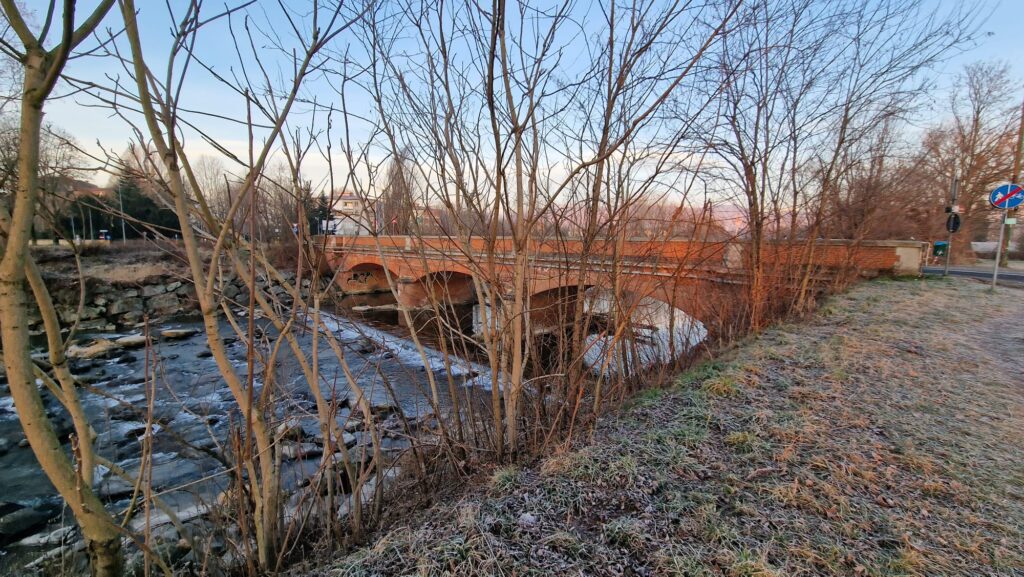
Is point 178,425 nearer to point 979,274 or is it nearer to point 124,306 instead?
point 124,306

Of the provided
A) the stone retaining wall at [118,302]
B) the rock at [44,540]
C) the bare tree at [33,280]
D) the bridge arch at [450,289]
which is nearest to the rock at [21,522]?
the rock at [44,540]

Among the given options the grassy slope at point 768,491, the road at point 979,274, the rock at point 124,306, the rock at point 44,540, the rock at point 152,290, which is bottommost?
the rock at point 44,540

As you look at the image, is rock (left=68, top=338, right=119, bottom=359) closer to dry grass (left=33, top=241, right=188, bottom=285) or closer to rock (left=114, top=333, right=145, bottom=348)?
rock (left=114, top=333, right=145, bottom=348)

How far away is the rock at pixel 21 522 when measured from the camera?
4.12 meters

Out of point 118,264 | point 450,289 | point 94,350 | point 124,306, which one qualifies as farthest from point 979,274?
point 118,264

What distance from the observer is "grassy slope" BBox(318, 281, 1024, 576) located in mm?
1800

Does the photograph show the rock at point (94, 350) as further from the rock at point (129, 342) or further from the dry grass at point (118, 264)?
the dry grass at point (118, 264)

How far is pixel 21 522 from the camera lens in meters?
4.31

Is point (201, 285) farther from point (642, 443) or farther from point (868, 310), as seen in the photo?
point (868, 310)

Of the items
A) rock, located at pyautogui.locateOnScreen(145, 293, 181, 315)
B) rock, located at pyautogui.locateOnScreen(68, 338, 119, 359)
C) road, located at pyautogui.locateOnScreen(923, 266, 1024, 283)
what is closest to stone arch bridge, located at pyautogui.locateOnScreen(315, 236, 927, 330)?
road, located at pyautogui.locateOnScreen(923, 266, 1024, 283)

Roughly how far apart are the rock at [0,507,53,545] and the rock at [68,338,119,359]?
715 centimetres

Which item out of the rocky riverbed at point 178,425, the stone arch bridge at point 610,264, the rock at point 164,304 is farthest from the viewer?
the rock at point 164,304

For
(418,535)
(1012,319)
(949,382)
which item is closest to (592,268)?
(418,535)

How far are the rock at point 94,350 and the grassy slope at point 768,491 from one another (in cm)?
1189
